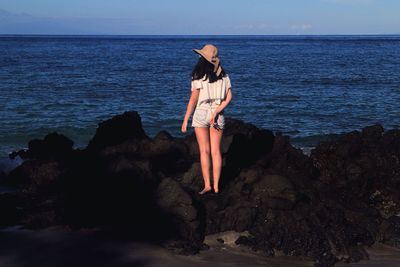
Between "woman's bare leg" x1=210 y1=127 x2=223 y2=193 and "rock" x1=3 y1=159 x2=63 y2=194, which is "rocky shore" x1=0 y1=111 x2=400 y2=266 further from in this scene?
"woman's bare leg" x1=210 y1=127 x2=223 y2=193

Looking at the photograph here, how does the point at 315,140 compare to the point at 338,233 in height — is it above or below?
below

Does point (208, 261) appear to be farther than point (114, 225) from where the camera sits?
No

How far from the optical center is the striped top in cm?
831

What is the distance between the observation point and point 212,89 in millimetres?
8320

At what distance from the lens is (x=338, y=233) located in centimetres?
790

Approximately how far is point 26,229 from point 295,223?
3.43 meters

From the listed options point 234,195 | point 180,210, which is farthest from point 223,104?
point 180,210

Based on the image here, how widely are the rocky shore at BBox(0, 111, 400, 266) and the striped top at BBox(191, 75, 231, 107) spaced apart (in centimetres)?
123

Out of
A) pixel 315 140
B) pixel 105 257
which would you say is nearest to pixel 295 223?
pixel 105 257

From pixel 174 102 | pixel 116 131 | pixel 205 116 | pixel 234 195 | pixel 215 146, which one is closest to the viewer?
pixel 205 116

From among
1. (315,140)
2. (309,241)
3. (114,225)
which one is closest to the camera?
(309,241)

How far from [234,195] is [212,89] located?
1501 mm

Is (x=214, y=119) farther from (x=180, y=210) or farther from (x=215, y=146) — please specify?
(x=180, y=210)

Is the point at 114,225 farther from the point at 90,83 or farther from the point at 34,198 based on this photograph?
the point at 90,83
